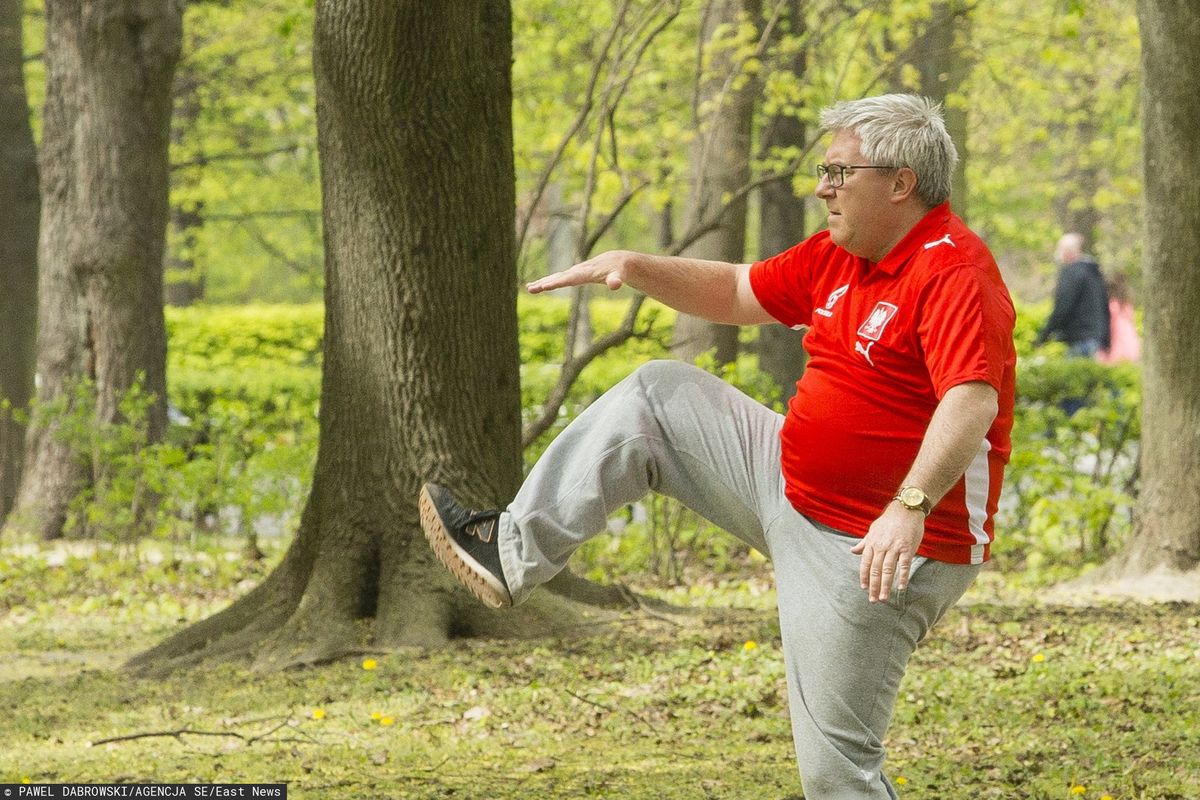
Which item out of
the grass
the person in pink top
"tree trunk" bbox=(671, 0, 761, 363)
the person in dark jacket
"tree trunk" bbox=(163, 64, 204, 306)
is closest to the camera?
the grass

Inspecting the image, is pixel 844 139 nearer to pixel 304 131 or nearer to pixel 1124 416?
pixel 1124 416

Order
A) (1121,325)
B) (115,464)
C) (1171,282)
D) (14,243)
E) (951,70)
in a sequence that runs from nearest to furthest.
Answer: (1171,282), (115,464), (951,70), (14,243), (1121,325)

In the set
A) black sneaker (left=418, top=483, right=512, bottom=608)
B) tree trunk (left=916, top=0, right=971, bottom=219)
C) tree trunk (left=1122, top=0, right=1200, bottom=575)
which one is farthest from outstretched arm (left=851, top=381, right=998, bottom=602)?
tree trunk (left=916, top=0, right=971, bottom=219)

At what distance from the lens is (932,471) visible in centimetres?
331

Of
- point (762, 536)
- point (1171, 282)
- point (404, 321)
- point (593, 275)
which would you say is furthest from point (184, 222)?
point (762, 536)

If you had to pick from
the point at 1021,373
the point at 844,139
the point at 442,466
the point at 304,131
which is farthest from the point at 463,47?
the point at 304,131

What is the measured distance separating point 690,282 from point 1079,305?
13.8 meters

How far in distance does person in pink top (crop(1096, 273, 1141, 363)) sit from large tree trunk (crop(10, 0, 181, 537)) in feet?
38.5

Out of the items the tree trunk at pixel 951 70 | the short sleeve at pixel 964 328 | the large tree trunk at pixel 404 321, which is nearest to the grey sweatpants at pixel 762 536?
the short sleeve at pixel 964 328

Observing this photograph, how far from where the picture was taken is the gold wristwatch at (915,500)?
3.30 m

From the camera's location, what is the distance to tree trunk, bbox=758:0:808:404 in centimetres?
1205

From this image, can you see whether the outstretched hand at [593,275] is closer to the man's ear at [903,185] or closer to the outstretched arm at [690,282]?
the outstretched arm at [690,282]

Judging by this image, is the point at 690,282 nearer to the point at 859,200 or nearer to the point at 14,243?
the point at 859,200

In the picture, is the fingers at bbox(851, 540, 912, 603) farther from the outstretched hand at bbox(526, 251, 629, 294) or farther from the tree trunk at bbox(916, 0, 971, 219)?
the tree trunk at bbox(916, 0, 971, 219)
